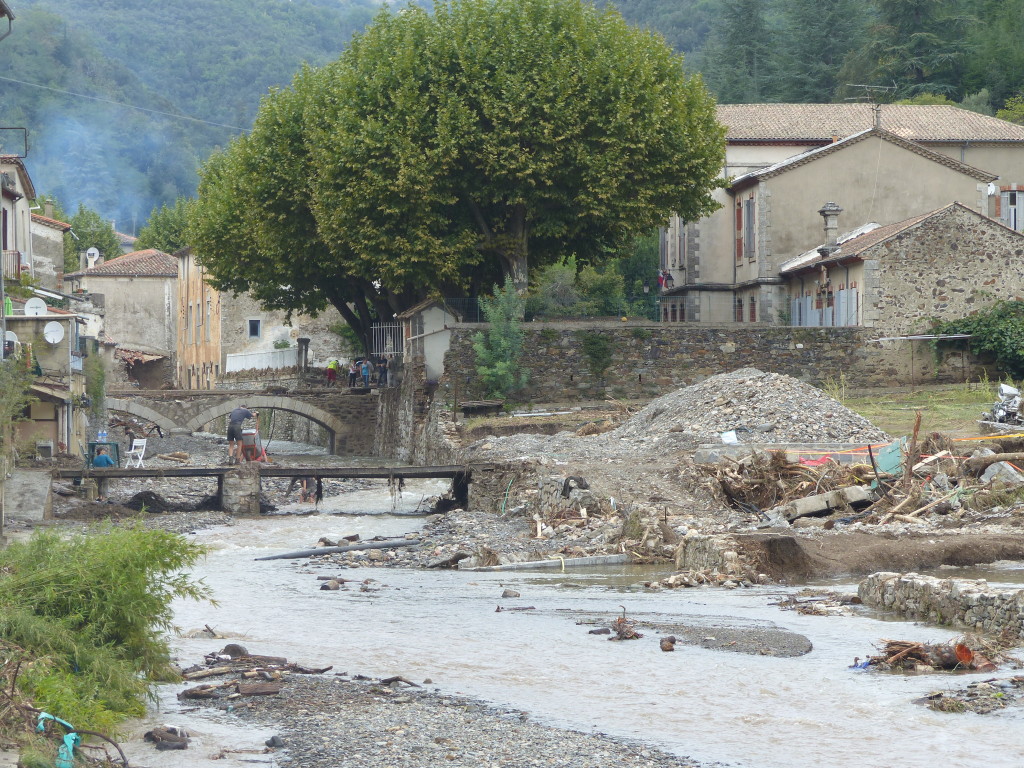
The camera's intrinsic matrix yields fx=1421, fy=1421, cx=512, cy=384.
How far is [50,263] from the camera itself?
50281 mm

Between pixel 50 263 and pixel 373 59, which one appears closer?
pixel 373 59

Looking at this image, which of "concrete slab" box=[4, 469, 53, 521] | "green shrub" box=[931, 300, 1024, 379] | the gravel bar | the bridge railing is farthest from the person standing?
the bridge railing

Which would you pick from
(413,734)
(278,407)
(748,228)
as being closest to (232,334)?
(278,407)

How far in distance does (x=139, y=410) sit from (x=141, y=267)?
91.8 ft

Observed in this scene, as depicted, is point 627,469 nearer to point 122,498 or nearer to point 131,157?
point 122,498

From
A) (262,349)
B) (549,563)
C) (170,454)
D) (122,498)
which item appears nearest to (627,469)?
(549,563)

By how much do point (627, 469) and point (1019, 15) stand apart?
1897 inches

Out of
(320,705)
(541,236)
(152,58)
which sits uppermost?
(152,58)

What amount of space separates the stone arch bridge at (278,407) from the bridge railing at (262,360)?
1059 cm

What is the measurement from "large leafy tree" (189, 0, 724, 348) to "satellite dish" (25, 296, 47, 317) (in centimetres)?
769

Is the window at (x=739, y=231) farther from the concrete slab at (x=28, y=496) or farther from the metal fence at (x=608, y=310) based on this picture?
the concrete slab at (x=28, y=496)

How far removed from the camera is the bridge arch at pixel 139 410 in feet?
155

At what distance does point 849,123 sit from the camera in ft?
162

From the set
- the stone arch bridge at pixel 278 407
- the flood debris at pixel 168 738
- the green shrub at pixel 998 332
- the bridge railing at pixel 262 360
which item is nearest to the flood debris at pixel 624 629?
the flood debris at pixel 168 738
